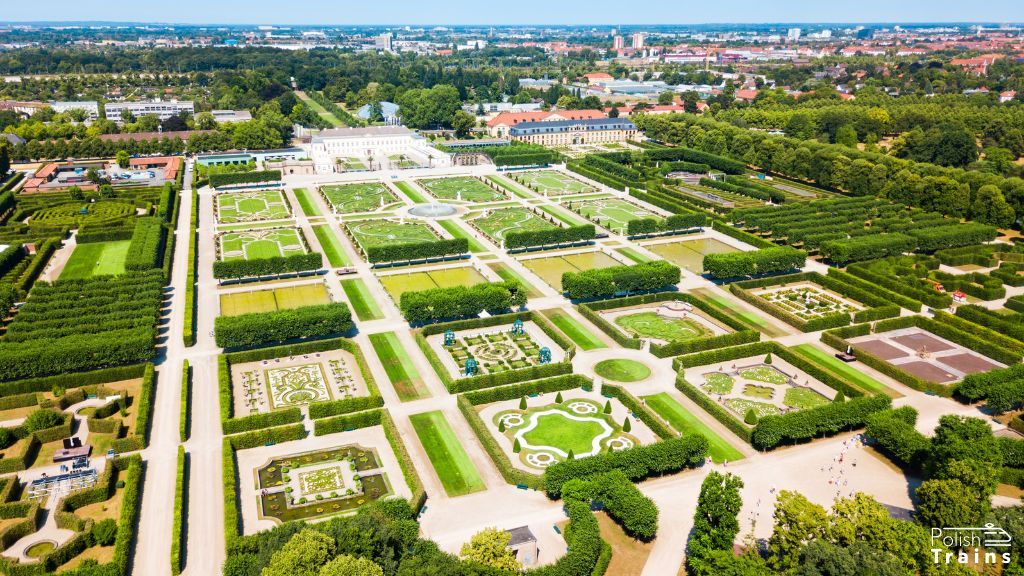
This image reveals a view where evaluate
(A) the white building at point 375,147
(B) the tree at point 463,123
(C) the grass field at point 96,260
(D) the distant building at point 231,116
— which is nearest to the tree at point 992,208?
(A) the white building at point 375,147

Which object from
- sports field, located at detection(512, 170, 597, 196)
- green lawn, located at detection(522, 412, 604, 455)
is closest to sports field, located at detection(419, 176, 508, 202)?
sports field, located at detection(512, 170, 597, 196)

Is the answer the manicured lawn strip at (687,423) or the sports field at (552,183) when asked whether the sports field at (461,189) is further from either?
the manicured lawn strip at (687,423)

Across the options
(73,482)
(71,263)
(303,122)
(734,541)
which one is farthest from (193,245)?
(303,122)

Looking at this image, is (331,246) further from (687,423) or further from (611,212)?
(687,423)

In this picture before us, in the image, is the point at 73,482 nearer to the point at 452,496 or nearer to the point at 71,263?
the point at 452,496

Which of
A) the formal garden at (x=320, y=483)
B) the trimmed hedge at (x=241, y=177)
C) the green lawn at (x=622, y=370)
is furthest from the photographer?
the trimmed hedge at (x=241, y=177)

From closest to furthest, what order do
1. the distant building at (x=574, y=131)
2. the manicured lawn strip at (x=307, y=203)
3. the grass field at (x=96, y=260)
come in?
the grass field at (x=96, y=260)
the manicured lawn strip at (x=307, y=203)
the distant building at (x=574, y=131)
